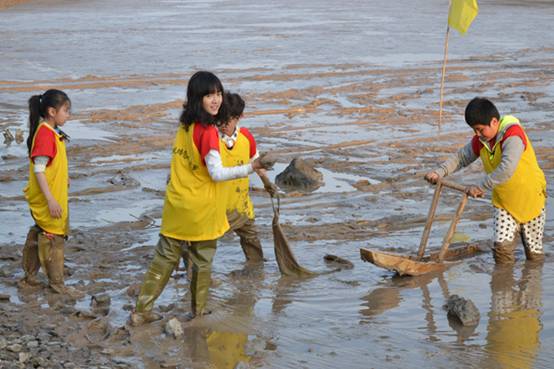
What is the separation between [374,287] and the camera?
6.96 m

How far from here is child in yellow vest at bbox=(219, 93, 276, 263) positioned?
22.0 feet

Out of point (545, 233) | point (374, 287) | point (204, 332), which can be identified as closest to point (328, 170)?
point (545, 233)

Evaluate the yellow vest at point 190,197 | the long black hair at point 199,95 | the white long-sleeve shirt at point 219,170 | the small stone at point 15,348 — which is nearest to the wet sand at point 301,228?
the small stone at point 15,348

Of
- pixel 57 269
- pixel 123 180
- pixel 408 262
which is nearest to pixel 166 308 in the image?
pixel 57 269

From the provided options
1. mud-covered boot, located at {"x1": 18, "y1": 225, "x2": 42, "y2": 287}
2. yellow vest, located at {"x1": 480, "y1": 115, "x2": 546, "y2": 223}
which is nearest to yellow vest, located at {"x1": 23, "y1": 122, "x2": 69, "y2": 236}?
mud-covered boot, located at {"x1": 18, "y1": 225, "x2": 42, "y2": 287}

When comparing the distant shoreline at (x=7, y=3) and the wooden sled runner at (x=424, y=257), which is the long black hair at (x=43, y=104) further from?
the distant shoreline at (x=7, y=3)

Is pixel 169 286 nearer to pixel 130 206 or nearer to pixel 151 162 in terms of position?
pixel 130 206

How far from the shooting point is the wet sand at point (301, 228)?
5793mm

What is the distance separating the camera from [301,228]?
28.0 feet

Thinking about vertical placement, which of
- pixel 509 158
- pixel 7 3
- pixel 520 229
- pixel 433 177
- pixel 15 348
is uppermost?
pixel 509 158

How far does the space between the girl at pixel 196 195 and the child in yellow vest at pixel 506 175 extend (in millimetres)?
1618

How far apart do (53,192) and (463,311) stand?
104 inches

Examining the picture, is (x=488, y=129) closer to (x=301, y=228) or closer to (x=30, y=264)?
(x=301, y=228)

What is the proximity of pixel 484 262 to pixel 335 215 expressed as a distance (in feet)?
5.96
